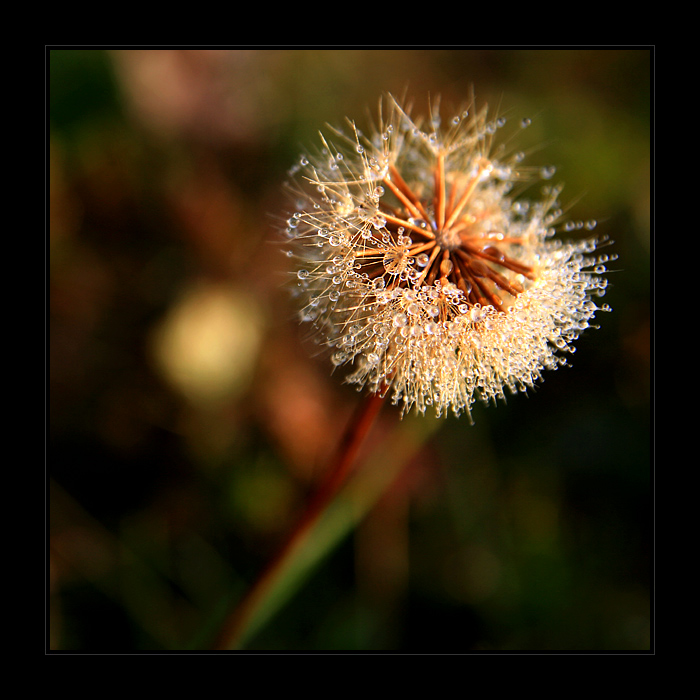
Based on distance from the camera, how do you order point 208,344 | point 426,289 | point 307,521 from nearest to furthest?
point 426,289 → point 307,521 → point 208,344

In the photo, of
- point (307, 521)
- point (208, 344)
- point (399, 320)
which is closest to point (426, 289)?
point (399, 320)

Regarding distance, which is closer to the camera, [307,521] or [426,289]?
[426,289]

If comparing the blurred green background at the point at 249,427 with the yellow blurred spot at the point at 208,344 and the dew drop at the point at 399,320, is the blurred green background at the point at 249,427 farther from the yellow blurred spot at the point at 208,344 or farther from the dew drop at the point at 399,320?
the dew drop at the point at 399,320

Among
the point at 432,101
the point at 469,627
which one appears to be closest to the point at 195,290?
the point at 432,101

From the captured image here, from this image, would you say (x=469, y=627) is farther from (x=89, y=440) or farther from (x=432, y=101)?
(x=432, y=101)

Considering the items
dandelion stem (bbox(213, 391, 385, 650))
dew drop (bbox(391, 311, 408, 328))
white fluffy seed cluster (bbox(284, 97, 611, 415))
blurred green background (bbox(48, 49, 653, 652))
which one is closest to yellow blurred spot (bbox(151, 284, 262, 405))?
blurred green background (bbox(48, 49, 653, 652))

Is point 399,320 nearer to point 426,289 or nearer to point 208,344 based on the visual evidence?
point 426,289
